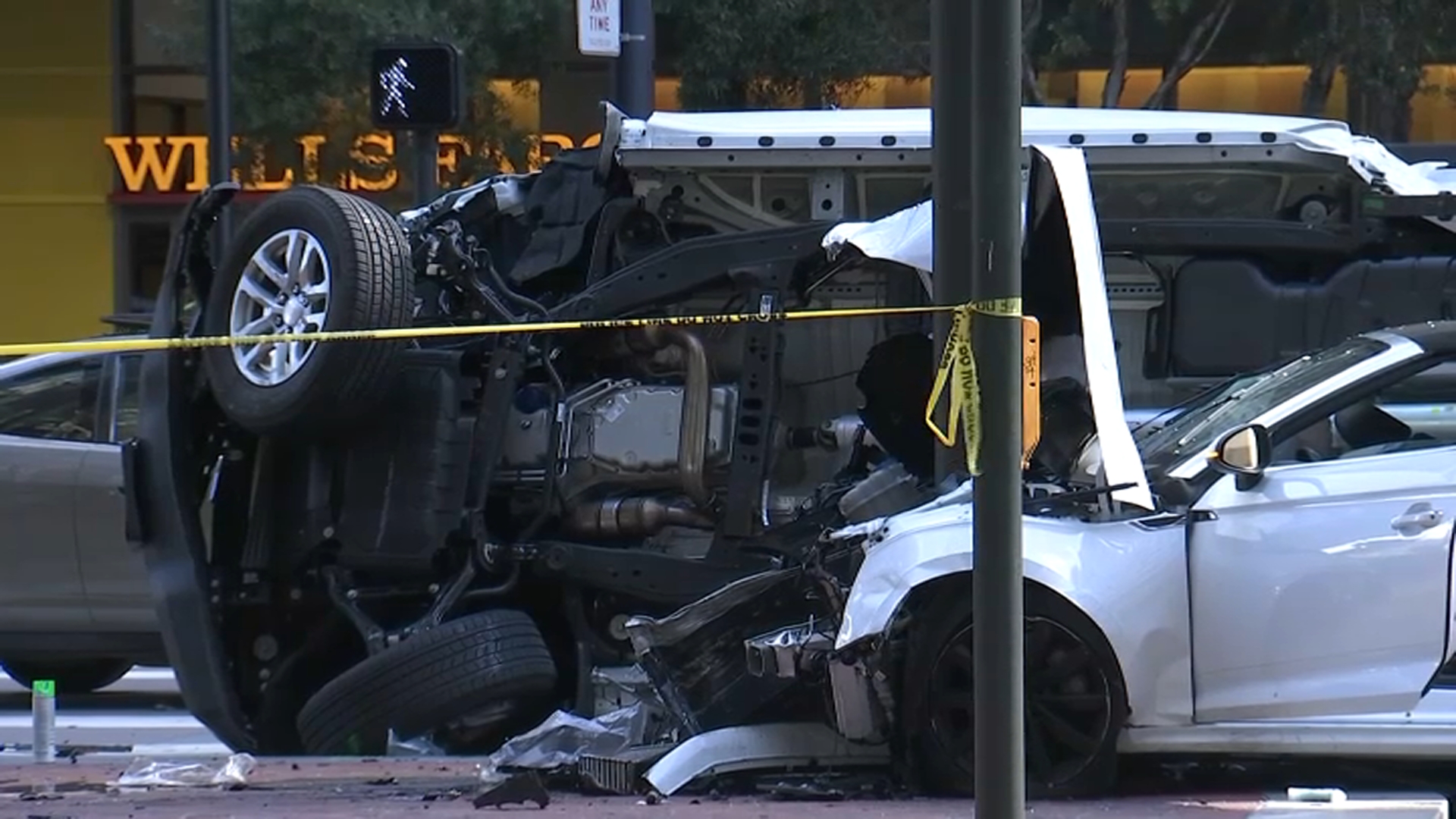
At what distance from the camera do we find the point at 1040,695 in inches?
225

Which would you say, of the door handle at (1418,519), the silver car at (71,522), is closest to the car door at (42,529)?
the silver car at (71,522)

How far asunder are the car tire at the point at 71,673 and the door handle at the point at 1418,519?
20.2 feet

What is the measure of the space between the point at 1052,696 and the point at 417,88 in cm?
446

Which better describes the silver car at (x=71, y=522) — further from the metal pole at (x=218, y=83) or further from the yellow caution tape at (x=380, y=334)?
the yellow caution tape at (x=380, y=334)

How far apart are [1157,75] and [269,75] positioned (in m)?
6.60

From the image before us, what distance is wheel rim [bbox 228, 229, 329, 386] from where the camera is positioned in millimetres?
6910

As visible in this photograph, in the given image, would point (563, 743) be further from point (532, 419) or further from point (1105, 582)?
point (1105, 582)

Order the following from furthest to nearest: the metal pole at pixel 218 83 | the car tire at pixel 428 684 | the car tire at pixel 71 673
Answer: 1. the metal pole at pixel 218 83
2. the car tire at pixel 71 673
3. the car tire at pixel 428 684

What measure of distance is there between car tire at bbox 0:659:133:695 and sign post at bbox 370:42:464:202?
115 inches

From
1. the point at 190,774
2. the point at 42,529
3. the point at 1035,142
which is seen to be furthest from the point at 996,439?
the point at 42,529

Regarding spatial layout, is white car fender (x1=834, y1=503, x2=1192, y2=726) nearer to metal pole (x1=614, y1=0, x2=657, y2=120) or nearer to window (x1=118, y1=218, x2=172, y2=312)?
metal pole (x1=614, y1=0, x2=657, y2=120)

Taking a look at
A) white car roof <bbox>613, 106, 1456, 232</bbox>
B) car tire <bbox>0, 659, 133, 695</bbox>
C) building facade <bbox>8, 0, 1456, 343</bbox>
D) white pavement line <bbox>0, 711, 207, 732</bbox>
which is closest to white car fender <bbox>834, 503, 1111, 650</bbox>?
white car roof <bbox>613, 106, 1456, 232</bbox>

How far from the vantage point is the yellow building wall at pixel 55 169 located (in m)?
17.8

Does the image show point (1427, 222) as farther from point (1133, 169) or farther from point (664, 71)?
point (664, 71)
